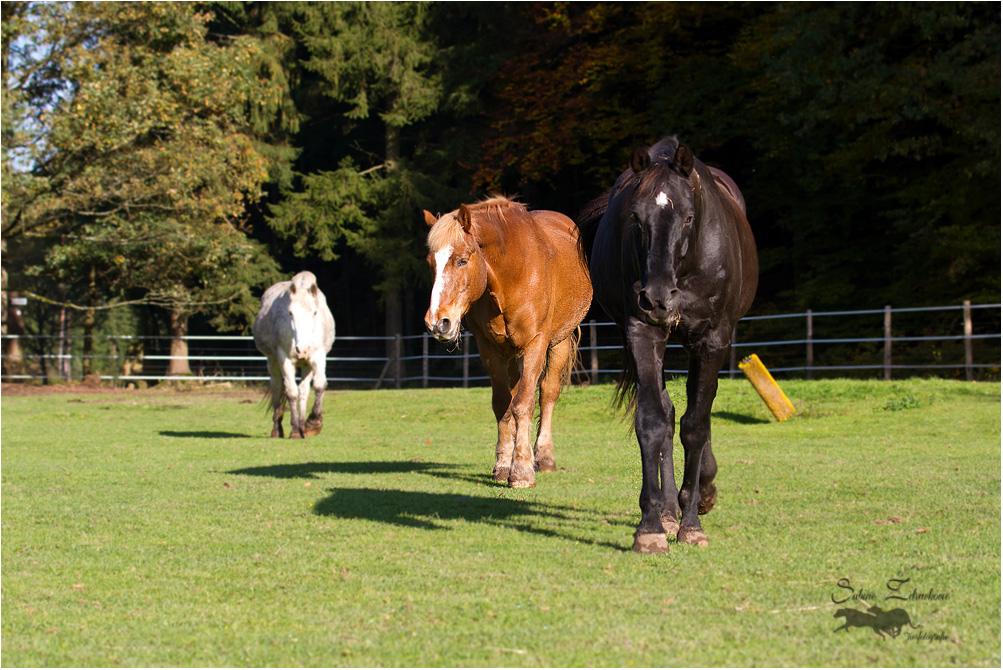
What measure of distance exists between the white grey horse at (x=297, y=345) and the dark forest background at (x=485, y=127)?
10.8 m

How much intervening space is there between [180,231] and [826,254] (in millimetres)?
17394

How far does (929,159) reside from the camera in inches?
869

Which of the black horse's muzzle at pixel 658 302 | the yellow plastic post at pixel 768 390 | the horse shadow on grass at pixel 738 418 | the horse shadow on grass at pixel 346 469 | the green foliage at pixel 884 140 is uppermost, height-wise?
the green foliage at pixel 884 140

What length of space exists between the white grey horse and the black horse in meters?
7.97

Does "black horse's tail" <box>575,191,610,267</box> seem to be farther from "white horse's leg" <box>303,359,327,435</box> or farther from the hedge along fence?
the hedge along fence

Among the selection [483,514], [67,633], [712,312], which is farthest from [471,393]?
[67,633]

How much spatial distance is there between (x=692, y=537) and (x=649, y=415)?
0.71 meters

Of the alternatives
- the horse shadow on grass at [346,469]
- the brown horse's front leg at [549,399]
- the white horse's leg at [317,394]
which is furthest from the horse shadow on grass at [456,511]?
the white horse's leg at [317,394]

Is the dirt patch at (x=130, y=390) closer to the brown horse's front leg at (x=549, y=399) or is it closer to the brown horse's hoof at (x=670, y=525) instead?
the brown horse's front leg at (x=549, y=399)

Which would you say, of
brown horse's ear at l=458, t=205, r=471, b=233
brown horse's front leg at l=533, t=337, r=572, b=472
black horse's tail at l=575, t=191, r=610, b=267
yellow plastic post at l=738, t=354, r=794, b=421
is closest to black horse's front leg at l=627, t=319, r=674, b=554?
black horse's tail at l=575, t=191, r=610, b=267

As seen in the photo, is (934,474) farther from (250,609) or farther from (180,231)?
(180,231)

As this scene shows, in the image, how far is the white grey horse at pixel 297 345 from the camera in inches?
515

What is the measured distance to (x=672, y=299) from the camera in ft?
15.5

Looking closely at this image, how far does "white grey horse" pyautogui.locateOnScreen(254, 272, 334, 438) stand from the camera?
13.1 m
